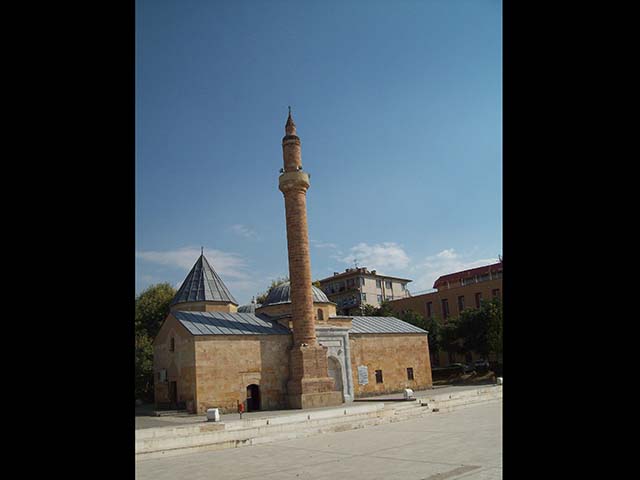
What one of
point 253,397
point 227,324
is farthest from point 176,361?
point 253,397

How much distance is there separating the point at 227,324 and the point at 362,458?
13650 mm

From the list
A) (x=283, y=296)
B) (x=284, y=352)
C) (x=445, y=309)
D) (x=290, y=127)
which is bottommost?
(x=284, y=352)

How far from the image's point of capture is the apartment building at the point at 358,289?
54147 millimetres

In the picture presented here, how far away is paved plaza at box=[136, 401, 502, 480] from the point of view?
8.03 m

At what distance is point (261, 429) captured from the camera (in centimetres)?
1326

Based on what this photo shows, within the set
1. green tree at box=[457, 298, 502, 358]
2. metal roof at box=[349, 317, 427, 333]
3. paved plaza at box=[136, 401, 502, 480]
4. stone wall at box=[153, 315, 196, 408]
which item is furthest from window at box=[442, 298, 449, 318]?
paved plaza at box=[136, 401, 502, 480]

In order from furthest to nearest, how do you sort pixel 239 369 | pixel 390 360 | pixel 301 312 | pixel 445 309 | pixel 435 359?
pixel 445 309, pixel 435 359, pixel 390 360, pixel 301 312, pixel 239 369

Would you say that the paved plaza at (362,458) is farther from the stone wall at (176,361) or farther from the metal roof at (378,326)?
the metal roof at (378,326)

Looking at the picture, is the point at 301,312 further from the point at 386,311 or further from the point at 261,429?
the point at 386,311

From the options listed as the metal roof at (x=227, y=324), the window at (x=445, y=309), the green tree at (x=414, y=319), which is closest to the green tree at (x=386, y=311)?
the green tree at (x=414, y=319)

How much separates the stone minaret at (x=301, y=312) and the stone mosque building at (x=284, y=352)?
4 cm

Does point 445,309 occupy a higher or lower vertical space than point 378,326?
higher
